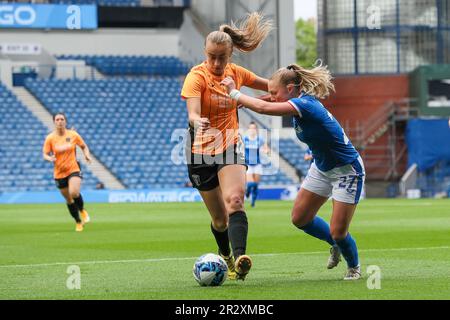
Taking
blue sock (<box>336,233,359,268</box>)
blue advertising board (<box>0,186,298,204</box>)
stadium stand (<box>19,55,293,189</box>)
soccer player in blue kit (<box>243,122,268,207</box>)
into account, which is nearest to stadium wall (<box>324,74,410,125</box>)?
stadium stand (<box>19,55,293,189</box>)

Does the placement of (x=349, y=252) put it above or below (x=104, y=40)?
above

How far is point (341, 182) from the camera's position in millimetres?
10516

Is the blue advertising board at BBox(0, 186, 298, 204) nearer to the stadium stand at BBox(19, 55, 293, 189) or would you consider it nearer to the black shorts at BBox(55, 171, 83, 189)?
the stadium stand at BBox(19, 55, 293, 189)

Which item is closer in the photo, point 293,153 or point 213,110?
point 213,110

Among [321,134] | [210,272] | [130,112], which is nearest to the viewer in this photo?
[210,272]

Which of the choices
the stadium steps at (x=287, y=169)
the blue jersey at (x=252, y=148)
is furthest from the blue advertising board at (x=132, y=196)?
the blue jersey at (x=252, y=148)

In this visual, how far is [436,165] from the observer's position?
149ft

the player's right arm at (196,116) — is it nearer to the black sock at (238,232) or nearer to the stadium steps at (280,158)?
the black sock at (238,232)

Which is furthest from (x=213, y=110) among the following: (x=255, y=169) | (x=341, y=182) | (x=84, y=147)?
(x=255, y=169)

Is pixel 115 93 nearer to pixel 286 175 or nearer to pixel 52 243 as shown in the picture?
pixel 286 175

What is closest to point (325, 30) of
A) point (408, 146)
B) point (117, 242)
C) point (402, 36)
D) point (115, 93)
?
point (402, 36)

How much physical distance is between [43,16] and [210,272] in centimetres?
3884

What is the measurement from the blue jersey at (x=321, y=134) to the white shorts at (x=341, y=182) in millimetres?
72

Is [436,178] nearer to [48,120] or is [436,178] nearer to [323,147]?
[48,120]
